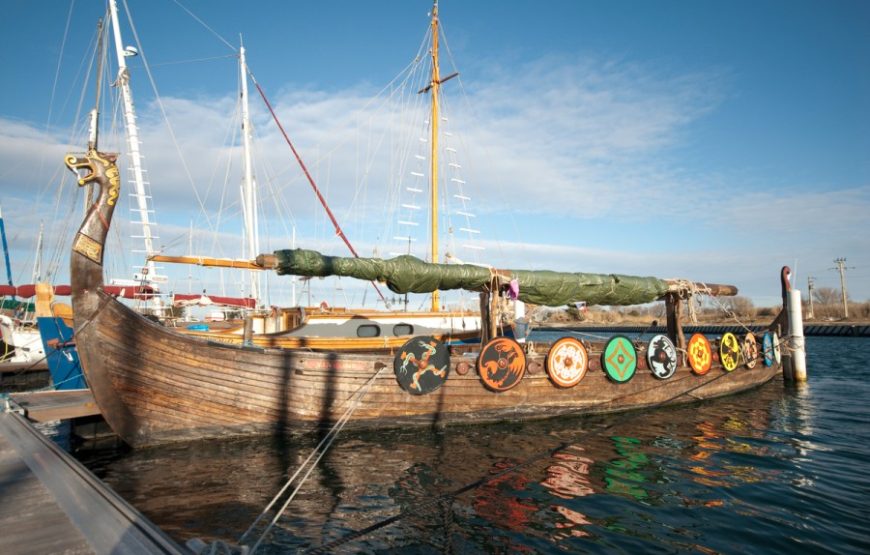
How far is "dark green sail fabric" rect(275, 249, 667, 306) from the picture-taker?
9.80 meters

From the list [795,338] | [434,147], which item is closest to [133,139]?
[434,147]

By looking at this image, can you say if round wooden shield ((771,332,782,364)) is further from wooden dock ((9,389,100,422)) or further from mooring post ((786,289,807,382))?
wooden dock ((9,389,100,422))

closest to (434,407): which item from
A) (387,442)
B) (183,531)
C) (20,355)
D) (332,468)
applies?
(387,442)

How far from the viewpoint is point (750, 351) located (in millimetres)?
14977

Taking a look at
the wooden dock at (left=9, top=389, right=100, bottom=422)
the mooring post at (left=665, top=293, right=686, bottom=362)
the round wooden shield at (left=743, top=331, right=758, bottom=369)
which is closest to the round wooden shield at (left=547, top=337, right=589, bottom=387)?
the mooring post at (left=665, top=293, right=686, bottom=362)

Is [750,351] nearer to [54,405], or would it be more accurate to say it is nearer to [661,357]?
[661,357]

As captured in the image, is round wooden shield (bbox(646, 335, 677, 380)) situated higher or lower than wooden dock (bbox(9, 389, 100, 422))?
higher

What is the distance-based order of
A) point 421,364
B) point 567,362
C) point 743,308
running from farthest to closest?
point 743,308 → point 567,362 → point 421,364

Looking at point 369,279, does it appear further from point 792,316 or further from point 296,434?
point 792,316

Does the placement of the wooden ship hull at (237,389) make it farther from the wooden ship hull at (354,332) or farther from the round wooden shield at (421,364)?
the wooden ship hull at (354,332)

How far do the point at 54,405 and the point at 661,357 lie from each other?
46.7ft

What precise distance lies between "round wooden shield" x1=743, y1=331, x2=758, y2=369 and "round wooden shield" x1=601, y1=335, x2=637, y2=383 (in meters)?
5.49

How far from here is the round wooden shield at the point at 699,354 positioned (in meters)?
13.1

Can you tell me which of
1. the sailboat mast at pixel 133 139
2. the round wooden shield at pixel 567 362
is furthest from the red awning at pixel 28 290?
the round wooden shield at pixel 567 362
